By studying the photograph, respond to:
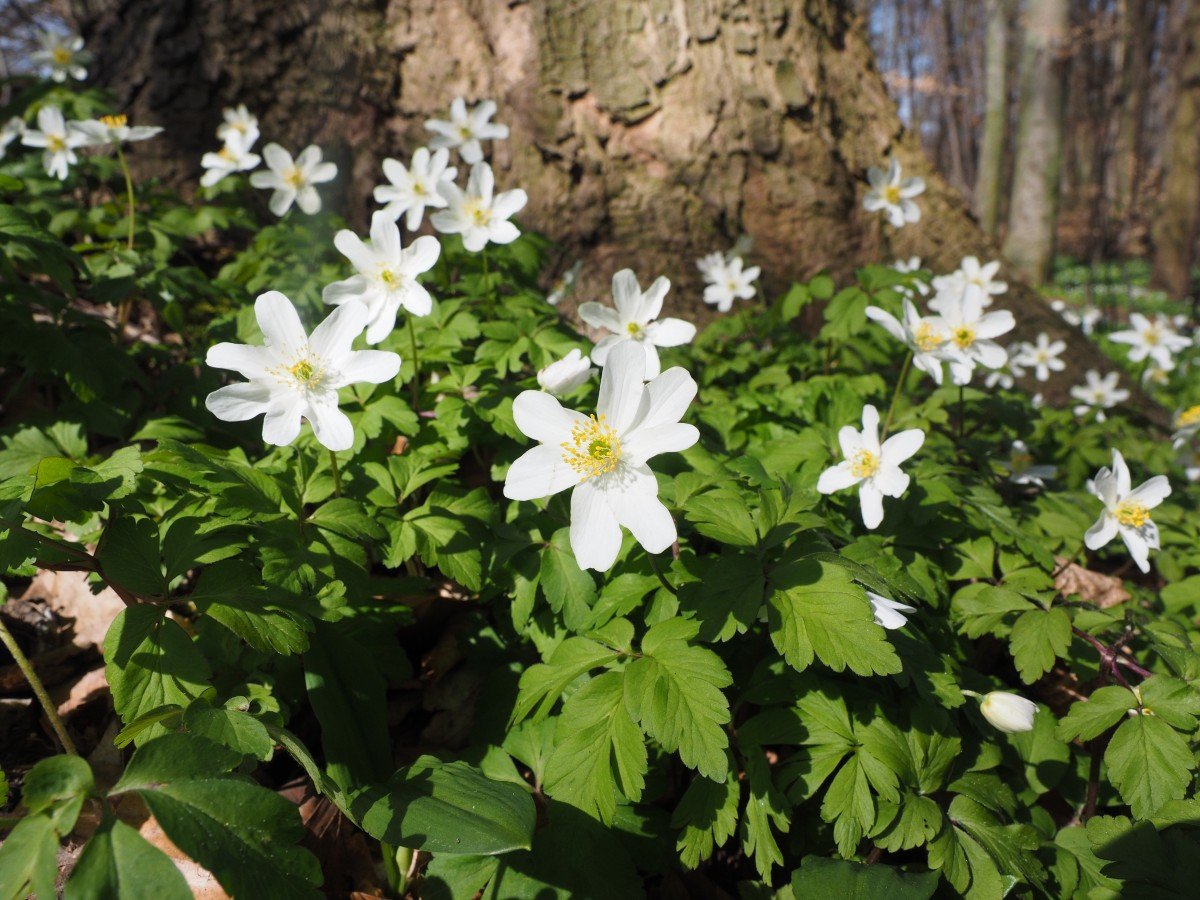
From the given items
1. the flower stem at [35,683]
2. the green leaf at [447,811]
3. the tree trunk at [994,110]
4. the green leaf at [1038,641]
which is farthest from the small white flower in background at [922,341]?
the tree trunk at [994,110]

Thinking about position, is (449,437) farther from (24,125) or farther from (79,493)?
(24,125)

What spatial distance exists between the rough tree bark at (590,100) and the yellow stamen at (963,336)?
5.25ft

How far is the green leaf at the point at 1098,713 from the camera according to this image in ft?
6.08

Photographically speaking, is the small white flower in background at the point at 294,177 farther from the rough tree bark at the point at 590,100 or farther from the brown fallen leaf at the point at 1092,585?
the brown fallen leaf at the point at 1092,585

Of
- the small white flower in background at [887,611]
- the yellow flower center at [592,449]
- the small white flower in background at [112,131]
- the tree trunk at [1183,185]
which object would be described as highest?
the small white flower in background at [112,131]

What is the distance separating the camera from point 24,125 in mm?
3822

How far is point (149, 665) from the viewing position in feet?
5.20

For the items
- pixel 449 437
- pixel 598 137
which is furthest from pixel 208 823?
pixel 598 137

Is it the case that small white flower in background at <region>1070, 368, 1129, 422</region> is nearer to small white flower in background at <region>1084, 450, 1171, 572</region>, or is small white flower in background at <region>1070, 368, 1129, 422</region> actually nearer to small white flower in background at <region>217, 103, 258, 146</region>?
small white flower in background at <region>1084, 450, 1171, 572</region>

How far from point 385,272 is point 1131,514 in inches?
98.9

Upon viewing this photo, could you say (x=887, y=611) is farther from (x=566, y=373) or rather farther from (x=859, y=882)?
(x=566, y=373)

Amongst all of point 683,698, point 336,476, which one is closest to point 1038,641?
point 683,698

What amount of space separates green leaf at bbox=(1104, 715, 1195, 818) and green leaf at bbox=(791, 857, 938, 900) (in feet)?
1.76

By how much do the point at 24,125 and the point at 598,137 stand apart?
118 inches
